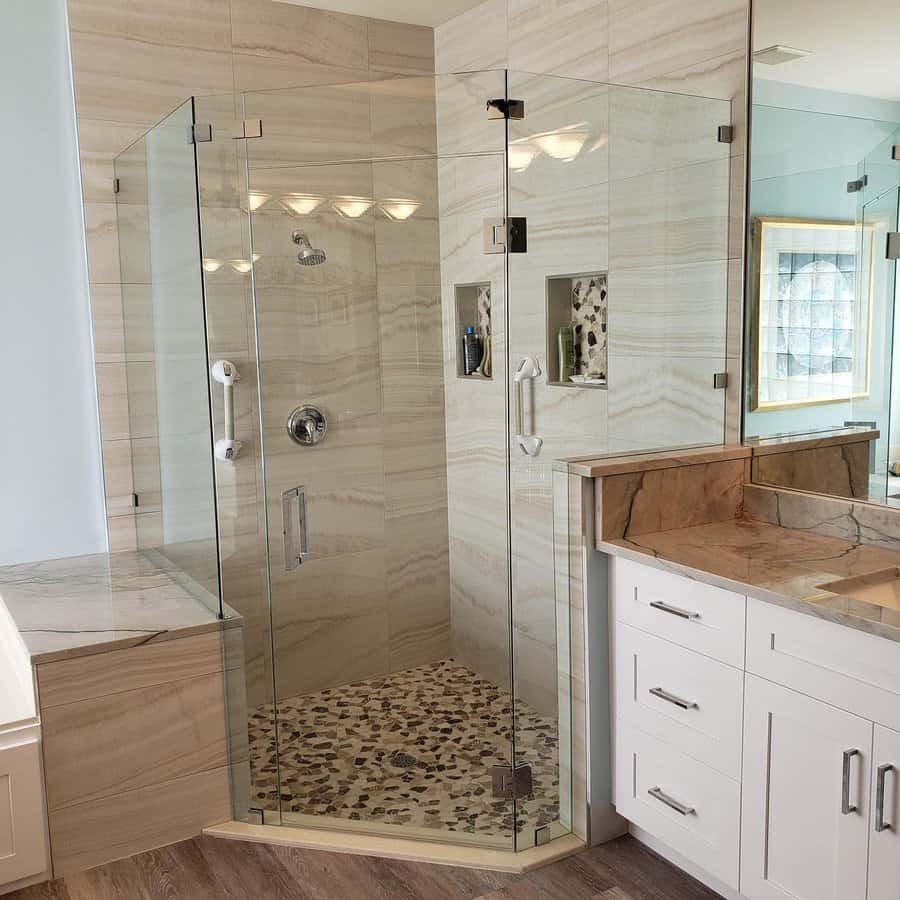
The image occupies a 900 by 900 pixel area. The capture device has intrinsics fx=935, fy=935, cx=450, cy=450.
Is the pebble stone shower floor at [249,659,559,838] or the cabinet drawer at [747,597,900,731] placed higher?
the cabinet drawer at [747,597,900,731]

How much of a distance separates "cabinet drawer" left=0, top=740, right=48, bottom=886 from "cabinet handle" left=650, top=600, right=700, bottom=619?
1584 mm

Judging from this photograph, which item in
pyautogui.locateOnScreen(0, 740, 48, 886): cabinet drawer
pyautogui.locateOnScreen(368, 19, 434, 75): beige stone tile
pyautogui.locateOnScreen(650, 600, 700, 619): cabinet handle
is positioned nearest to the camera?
pyautogui.locateOnScreen(650, 600, 700, 619): cabinet handle

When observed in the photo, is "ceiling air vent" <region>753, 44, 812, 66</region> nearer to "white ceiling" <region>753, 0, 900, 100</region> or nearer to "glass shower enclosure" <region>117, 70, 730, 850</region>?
"white ceiling" <region>753, 0, 900, 100</region>

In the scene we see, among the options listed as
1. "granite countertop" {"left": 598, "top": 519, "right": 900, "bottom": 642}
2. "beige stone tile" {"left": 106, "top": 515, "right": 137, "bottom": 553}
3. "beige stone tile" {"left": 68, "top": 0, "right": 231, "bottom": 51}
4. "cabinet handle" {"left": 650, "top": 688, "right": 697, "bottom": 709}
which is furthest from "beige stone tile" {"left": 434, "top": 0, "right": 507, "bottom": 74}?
"cabinet handle" {"left": 650, "top": 688, "right": 697, "bottom": 709}

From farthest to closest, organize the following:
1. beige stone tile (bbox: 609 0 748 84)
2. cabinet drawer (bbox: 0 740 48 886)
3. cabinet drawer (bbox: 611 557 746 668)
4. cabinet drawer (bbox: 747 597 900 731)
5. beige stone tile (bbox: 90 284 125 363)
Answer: beige stone tile (bbox: 90 284 125 363)
beige stone tile (bbox: 609 0 748 84)
cabinet drawer (bbox: 0 740 48 886)
cabinet drawer (bbox: 611 557 746 668)
cabinet drawer (bbox: 747 597 900 731)

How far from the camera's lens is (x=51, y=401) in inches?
125

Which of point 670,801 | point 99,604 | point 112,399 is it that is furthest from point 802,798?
point 112,399

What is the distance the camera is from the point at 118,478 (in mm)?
3271

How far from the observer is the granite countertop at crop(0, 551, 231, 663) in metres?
2.45

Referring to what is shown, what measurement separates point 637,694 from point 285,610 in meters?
0.97

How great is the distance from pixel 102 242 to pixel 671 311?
1902 millimetres

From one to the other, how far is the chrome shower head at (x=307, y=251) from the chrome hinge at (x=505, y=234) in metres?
0.43

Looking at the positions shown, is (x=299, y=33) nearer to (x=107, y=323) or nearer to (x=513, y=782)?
(x=107, y=323)

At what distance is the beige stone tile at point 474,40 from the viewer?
3379 millimetres
